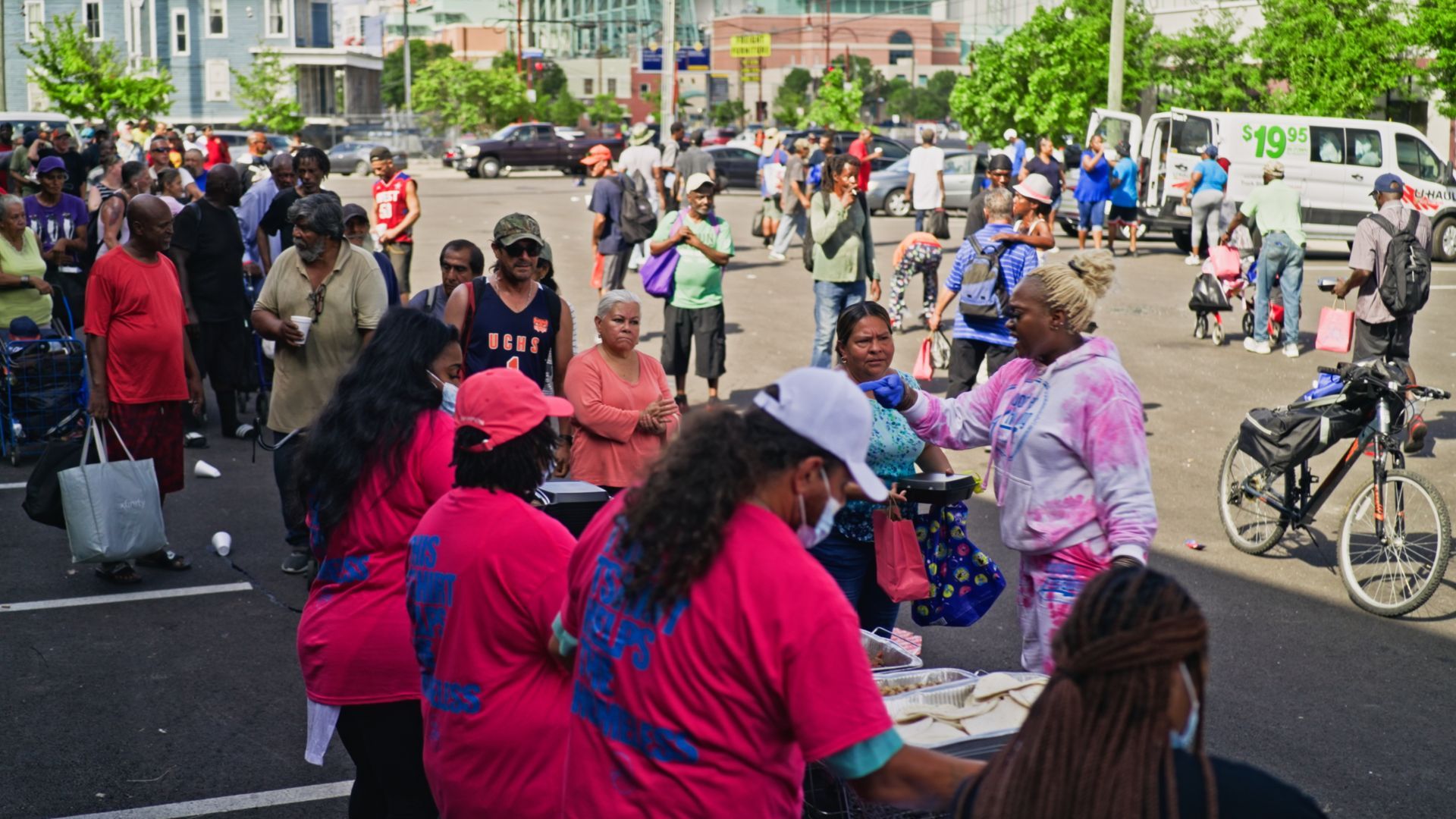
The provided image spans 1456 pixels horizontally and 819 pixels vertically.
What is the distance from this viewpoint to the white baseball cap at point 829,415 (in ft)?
8.21

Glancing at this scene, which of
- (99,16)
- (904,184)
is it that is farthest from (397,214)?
(99,16)

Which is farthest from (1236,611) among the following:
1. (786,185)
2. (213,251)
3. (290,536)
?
(786,185)

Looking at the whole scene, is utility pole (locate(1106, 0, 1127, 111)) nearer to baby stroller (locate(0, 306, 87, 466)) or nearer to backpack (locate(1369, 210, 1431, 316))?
backpack (locate(1369, 210, 1431, 316))

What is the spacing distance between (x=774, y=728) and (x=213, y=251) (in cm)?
853

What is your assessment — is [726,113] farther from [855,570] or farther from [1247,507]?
[855,570]

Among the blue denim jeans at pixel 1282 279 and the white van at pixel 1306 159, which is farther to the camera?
the white van at pixel 1306 159

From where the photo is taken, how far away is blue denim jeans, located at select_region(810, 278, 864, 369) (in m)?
11.1

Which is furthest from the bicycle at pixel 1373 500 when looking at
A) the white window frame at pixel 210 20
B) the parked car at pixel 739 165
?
the white window frame at pixel 210 20

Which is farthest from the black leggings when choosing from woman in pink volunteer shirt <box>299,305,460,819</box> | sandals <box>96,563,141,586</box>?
sandals <box>96,563,141,586</box>

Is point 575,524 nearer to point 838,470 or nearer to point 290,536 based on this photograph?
point 838,470

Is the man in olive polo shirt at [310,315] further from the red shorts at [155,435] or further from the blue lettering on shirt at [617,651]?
the blue lettering on shirt at [617,651]

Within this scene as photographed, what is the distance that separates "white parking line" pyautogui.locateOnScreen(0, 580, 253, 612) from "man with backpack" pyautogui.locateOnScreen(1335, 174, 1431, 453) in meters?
7.78

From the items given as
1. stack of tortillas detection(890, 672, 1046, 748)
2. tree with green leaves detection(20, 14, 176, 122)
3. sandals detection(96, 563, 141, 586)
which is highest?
tree with green leaves detection(20, 14, 176, 122)

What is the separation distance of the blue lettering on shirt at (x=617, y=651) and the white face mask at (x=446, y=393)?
1.56m
